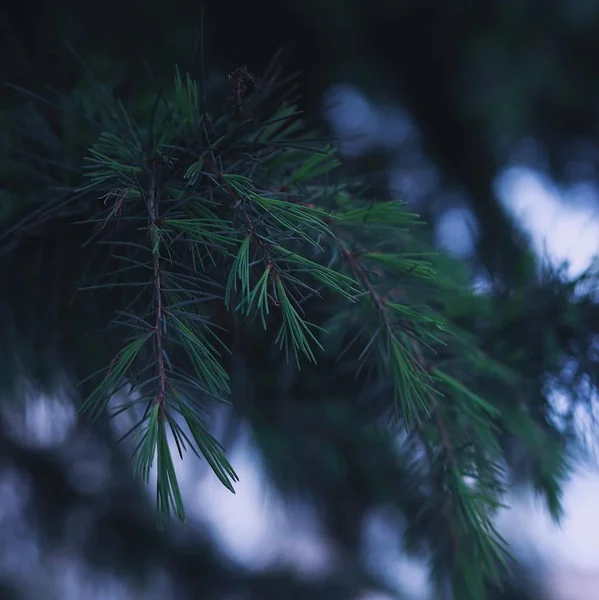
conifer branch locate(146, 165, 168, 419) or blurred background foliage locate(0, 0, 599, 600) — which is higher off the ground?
blurred background foliage locate(0, 0, 599, 600)

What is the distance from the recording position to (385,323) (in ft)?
1.23

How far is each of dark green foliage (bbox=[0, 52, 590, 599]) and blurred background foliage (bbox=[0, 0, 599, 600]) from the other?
15mm

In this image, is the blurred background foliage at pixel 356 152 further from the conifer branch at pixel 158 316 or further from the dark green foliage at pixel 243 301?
the conifer branch at pixel 158 316

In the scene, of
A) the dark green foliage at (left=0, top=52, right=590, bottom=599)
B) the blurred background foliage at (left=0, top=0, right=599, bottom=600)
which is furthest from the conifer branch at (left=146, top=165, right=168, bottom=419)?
the blurred background foliage at (left=0, top=0, right=599, bottom=600)

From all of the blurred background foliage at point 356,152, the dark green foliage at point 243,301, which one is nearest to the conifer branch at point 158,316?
the dark green foliage at point 243,301

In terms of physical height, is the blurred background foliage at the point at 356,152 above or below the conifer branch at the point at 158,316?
above

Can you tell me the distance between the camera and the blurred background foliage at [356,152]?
22.0 inches

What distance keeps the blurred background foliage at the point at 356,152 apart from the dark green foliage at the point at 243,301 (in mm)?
15

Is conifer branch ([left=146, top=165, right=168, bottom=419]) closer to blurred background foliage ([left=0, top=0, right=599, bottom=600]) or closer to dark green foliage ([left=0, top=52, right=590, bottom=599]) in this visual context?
dark green foliage ([left=0, top=52, right=590, bottom=599])

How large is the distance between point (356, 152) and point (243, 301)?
0.50 meters

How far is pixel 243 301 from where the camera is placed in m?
0.29

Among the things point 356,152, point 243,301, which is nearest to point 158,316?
point 243,301

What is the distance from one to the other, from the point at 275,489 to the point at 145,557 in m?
0.35

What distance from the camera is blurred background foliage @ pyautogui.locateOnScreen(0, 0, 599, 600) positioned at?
559mm
